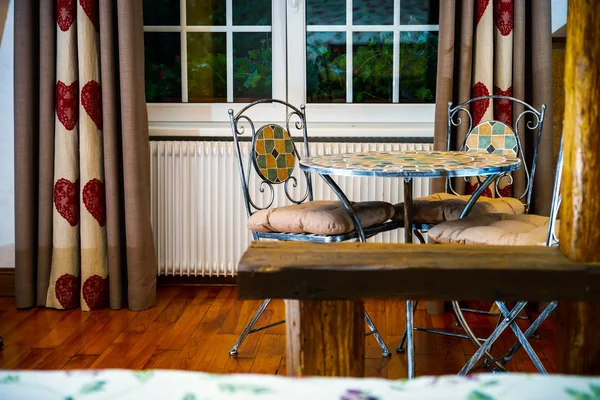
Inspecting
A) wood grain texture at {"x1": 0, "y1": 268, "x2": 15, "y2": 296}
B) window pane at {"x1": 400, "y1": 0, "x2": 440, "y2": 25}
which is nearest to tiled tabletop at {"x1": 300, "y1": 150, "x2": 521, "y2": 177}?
window pane at {"x1": 400, "y1": 0, "x2": 440, "y2": 25}

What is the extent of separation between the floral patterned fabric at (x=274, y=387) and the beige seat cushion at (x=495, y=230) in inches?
48.7

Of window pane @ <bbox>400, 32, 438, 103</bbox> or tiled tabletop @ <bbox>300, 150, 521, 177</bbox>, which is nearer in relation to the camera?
tiled tabletop @ <bbox>300, 150, 521, 177</bbox>

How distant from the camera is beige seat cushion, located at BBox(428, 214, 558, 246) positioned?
222 cm

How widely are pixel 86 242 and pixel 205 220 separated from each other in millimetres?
543

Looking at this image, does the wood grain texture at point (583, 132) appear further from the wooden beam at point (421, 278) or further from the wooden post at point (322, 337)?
the wooden post at point (322, 337)

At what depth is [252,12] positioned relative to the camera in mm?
3545

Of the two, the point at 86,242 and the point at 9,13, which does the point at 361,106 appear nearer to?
the point at 86,242

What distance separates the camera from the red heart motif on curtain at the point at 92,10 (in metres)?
3.14

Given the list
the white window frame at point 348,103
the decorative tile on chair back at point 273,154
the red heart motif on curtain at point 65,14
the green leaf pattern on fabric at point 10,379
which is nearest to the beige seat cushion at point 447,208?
the decorative tile on chair back at point 273,154

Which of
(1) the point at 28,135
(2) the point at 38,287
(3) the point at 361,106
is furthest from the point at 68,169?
(3) the point at 361,106

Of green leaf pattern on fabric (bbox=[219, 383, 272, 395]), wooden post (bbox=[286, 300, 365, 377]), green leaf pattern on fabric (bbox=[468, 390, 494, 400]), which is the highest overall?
green leaf pattern on fabric (bbox=[219, 383, 272, 395])

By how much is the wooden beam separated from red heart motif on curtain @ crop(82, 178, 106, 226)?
6.67 ft

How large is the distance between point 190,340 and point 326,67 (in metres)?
1.47

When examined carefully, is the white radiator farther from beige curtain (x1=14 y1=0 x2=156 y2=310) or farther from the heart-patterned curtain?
the heart-patterned curtain
